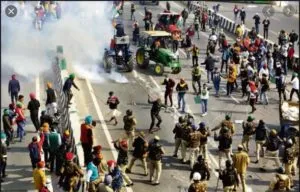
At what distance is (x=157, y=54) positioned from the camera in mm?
29250

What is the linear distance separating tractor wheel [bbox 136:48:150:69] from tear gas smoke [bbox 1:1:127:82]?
150 cm

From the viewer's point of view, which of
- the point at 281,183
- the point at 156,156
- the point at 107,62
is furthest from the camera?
the point at 107,62

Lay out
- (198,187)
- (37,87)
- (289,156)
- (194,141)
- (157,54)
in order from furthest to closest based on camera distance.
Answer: (157,54), (37,87), (194,141), (289,156), (198,187)

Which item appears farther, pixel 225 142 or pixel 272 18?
pixel 272 18

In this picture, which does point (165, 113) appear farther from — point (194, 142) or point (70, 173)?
point (70, 173)

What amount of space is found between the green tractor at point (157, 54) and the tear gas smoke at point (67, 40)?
1600mm

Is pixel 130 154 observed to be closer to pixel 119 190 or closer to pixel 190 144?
pixel 190 144

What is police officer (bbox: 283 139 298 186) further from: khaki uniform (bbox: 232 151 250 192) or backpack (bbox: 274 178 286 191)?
backpack (bbox: 274 178 286 191)

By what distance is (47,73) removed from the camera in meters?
28.8

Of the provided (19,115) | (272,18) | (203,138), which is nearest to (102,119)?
(19,115)

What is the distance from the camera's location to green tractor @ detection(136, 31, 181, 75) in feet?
94.9

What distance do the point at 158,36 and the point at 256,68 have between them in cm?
497

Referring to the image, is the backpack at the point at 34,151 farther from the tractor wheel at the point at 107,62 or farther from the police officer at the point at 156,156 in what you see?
the tractor wheel at the point at 107,62

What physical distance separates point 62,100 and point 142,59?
7.15m
